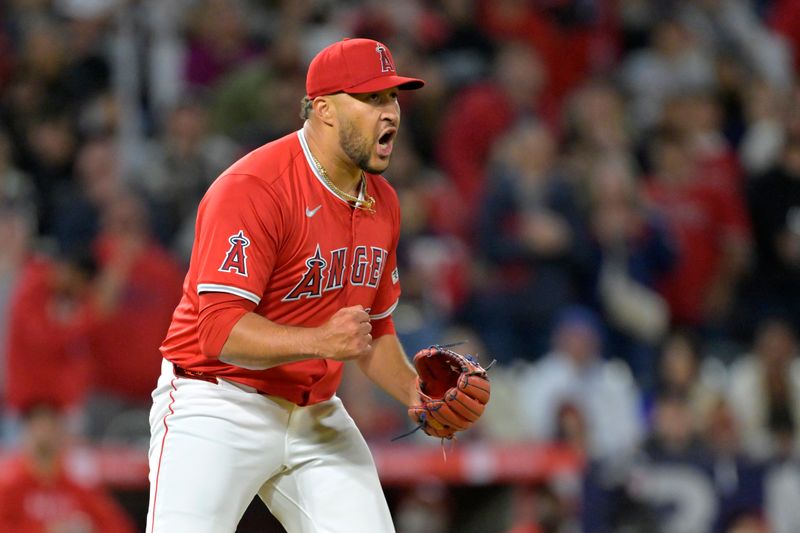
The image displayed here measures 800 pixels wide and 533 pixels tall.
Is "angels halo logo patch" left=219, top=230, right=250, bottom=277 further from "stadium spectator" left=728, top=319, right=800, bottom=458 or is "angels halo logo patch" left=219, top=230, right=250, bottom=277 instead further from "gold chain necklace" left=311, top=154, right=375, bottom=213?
"stadium spectator" left=728, top=319, right=800, bottom=458

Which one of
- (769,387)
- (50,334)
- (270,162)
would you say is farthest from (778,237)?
(270,162)

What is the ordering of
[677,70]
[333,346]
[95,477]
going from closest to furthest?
1. [333,346]
2. [95,477]
3. [677,70]

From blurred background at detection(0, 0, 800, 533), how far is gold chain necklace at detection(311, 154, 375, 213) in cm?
323

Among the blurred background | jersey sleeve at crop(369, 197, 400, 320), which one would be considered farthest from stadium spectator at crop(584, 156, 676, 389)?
jersey sleeve at crop(369, 197, 400, 320)

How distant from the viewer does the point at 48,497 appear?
722cm

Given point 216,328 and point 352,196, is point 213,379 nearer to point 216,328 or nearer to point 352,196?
point 216,328

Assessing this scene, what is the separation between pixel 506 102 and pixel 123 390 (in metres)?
3.86

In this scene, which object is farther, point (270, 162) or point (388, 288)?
point (388, 288)

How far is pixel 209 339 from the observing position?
158 inches

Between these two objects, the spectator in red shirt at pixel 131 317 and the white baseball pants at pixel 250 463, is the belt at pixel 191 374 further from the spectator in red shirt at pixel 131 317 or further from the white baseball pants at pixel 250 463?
the spectator in red shirt at pixel 131 317

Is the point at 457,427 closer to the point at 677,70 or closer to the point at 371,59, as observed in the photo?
the point at 371,59

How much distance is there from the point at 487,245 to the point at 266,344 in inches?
211

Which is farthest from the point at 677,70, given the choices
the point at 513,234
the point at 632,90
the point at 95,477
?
the point at 95,477

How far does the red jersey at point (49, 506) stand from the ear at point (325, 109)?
11.8 feet
